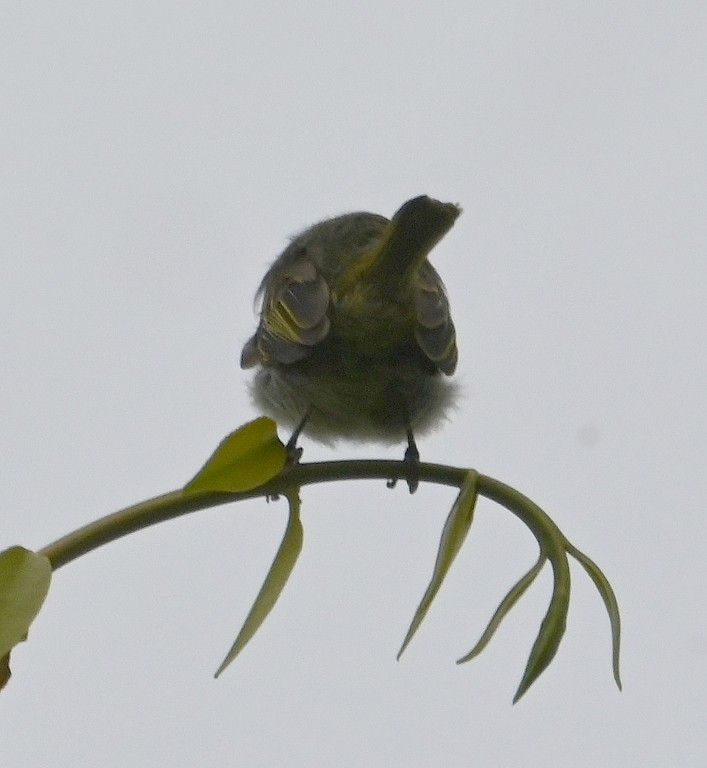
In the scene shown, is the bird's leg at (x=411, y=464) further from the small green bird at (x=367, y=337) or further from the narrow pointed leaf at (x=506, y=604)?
the narrow pointed leaf at (x=506, y=604)

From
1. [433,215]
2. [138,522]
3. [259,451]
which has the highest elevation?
[433,215]

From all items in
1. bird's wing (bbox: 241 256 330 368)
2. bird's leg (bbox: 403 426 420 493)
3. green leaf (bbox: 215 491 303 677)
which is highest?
bird's wing (bbox: 241 256 330 368)

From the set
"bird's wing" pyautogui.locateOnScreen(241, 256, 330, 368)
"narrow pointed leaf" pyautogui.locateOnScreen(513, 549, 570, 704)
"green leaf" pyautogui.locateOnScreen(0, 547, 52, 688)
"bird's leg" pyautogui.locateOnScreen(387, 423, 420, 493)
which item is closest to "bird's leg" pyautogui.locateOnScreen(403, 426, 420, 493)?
"bird's leg" pyautogui.locateOnScreen(387, 423, 420, 493)

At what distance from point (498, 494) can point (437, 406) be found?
8.17 feet

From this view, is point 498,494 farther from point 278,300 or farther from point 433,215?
point 278,300

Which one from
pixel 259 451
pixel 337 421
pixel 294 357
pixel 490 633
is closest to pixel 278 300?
pixel 294 357

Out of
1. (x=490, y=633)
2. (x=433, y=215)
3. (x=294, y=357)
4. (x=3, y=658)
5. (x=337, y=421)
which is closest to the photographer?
(x=3, y=658)

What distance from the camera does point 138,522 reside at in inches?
77.8

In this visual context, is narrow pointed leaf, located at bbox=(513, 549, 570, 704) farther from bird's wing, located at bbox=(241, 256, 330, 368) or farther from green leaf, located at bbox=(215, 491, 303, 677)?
bird's wing, located at bbox=(241, 256, 330, 368)

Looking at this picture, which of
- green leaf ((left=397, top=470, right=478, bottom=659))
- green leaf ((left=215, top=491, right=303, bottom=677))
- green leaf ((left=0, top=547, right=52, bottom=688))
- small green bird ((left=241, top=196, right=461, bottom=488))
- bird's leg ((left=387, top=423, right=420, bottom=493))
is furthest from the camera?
small green bird ((left=241, top=196, right=461, bottom=488))

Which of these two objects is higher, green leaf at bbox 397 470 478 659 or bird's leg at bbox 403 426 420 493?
bird's leg at bbox 403 426 420 493

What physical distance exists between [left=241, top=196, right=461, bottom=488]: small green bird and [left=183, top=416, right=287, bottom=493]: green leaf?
1741 millimetres

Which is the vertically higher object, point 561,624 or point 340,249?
point 340,249

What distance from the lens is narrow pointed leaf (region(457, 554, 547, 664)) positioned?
195 centimetres
